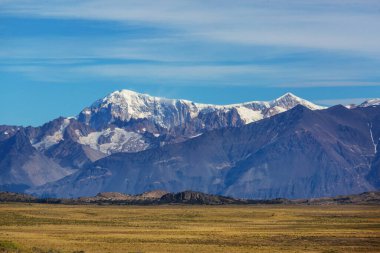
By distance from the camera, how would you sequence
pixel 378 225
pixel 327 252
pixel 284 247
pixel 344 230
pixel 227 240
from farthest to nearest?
pixel 378 225 → pixel 344 230 → pixel 227 240 → pixel 284 247 → pixel 327 252

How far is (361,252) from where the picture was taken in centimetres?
12850

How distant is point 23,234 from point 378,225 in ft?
249

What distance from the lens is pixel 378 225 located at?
194375 millimetres

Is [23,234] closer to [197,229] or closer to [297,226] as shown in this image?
[197,229]

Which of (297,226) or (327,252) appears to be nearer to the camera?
(327,252)

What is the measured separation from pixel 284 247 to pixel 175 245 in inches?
624

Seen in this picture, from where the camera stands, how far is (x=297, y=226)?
197000mm

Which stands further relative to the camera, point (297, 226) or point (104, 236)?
point (297, 226)

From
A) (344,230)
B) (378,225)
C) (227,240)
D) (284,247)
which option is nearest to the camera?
(284,247)

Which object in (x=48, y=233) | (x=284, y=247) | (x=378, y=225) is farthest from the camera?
(x=378, y=225)

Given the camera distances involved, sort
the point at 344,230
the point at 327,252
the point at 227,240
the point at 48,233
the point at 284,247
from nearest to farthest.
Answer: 1. the point at 327,252
2. the point at 284,247
3. the point at 227,240
4. the point at 48,233
5. the point at 344,230

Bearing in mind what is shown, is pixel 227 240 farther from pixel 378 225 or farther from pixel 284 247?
pixel 378 225

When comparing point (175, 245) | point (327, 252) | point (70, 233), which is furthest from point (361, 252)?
point (70, 233)

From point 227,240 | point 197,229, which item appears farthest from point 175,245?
point 197,229
